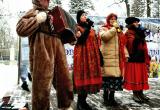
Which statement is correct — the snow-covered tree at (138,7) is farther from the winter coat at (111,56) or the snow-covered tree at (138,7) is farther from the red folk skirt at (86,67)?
the red folk skirt at (86,67)

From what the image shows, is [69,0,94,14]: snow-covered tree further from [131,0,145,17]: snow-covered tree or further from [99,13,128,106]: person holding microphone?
[99,13,128,106]: person holding microphone

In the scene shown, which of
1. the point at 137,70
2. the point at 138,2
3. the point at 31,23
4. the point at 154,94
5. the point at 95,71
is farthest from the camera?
the point at 138,2

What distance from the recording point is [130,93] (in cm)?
944

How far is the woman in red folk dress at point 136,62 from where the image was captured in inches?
312

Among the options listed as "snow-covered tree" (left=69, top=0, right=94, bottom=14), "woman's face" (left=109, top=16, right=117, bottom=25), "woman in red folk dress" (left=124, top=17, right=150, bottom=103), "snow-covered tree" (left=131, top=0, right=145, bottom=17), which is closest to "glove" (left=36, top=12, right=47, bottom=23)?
"woman's face" (left=109, top=16, right=117, bottom=25)

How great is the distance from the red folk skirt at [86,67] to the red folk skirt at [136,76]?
1.11 metres

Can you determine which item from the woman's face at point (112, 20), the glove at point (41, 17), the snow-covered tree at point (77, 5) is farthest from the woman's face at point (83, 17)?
the snow-covered tree at point (77, 5)

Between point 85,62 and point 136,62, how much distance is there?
4.46ft

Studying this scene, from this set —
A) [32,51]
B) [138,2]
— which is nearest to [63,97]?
[32,51]

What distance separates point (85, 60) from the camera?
277 inches

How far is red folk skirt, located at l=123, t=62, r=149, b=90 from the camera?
7.93 metres

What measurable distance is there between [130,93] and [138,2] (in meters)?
29.9

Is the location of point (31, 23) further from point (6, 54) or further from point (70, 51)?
point (6, 54)

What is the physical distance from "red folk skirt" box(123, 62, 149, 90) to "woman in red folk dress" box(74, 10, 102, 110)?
110 centimetres
